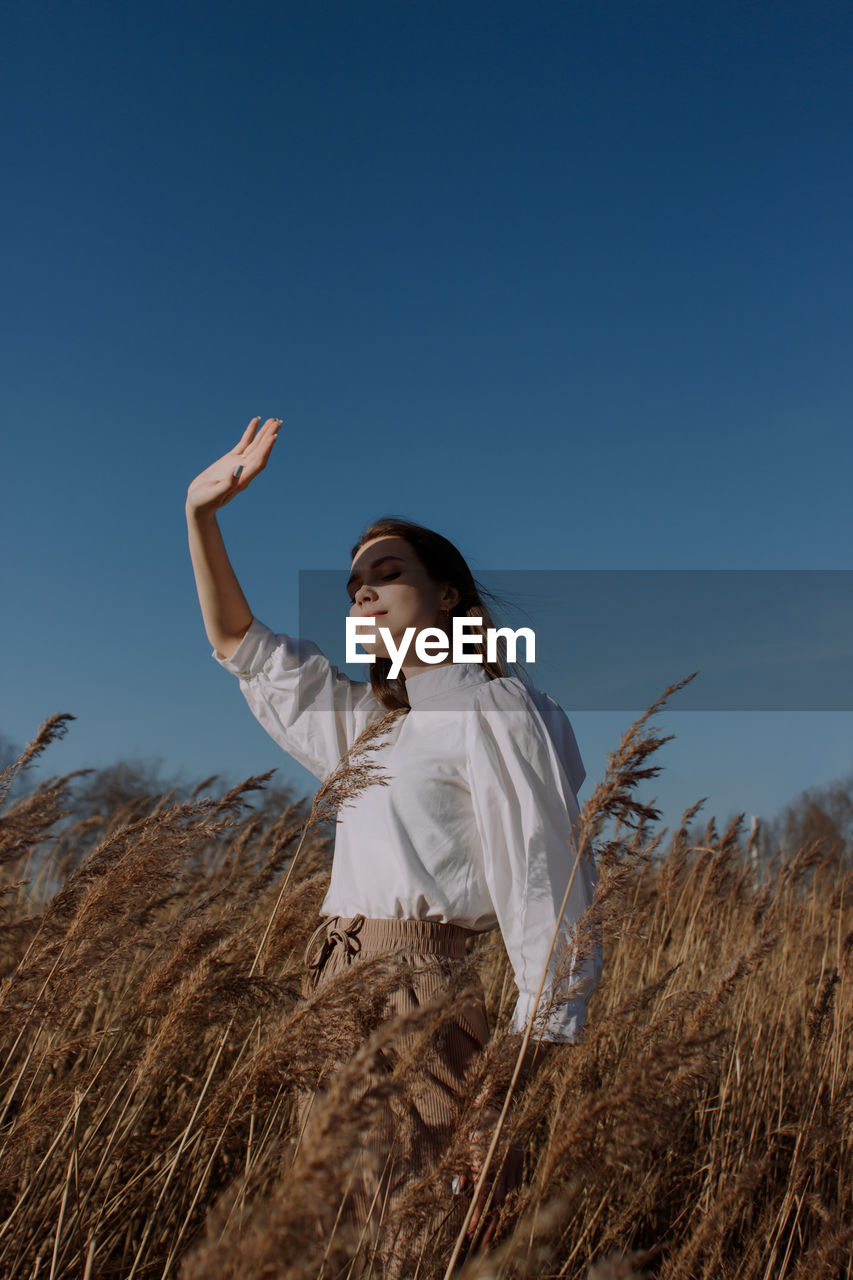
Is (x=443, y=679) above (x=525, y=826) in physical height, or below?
above

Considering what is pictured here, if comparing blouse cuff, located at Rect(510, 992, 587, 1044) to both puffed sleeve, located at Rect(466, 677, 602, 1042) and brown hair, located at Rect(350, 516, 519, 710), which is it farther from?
brown hair, located at Rect(350, 516, 519, 710)

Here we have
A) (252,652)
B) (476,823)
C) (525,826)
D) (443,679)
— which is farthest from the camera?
(252,652)

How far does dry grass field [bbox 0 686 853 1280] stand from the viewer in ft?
3.33

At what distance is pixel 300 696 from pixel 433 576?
0.49m

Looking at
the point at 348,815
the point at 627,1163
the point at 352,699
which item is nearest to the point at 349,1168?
the point at 627,1163

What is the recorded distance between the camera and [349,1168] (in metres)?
0.90

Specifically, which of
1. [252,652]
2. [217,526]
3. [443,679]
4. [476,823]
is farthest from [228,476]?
[476,823]

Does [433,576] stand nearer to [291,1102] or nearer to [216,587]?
[216,587]

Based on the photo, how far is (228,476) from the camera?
218 cm

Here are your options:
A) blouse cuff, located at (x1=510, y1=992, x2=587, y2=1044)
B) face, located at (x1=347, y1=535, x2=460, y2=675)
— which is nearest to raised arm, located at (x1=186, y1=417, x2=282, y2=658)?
face, located at (x1=347, y1=535, x2=460, y2=675)

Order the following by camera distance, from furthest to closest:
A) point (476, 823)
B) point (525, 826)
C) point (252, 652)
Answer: point (252, 652) → point (476, 823) → point (525, 826)

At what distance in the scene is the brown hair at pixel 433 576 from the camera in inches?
94.2

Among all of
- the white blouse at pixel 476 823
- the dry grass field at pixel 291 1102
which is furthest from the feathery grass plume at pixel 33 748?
the white blouse at pixel 476 823

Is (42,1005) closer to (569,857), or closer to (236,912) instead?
(236,912)
